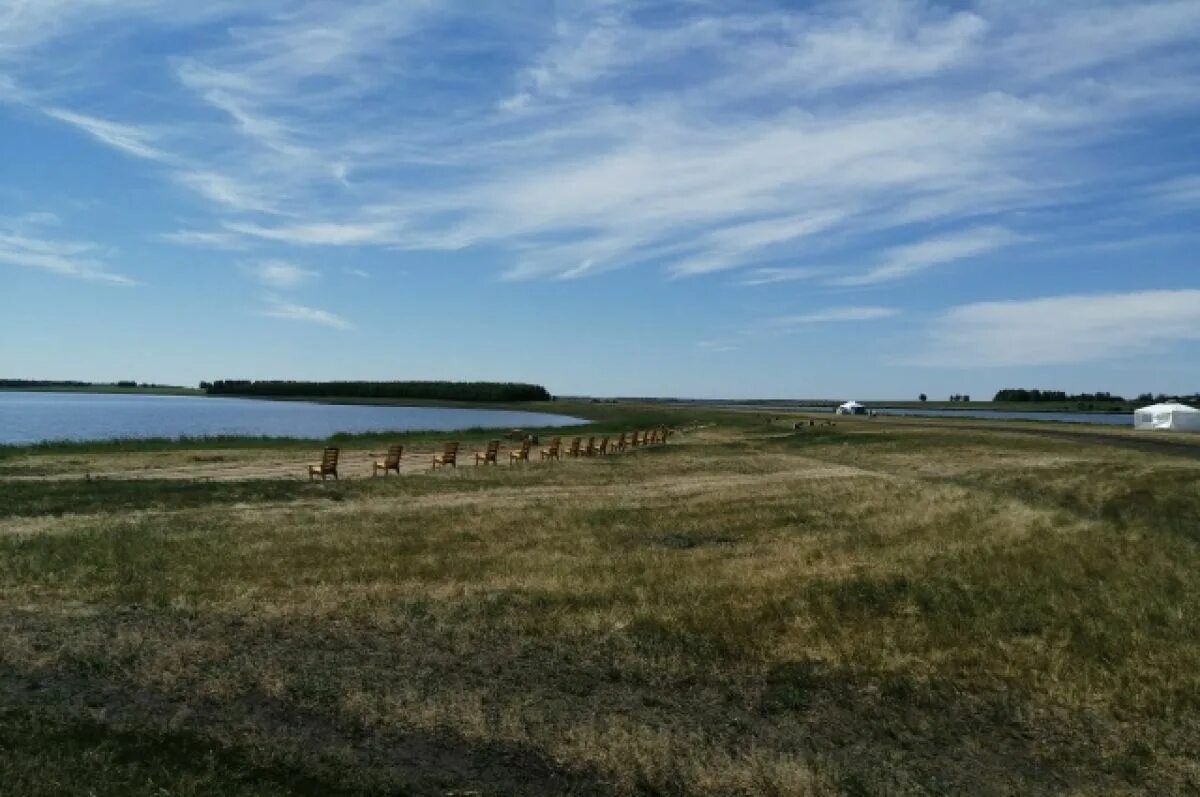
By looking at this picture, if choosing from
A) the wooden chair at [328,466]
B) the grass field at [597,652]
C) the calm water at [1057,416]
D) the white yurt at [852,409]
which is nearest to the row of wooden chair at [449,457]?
the wooden chair at [328,466]

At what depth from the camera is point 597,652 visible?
884 cm

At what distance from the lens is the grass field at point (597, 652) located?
626 centimetres

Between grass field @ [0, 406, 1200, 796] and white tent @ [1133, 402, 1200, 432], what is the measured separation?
58.8 meters

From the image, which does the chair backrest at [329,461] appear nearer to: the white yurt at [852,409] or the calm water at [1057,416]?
the calm water at [1057,416]

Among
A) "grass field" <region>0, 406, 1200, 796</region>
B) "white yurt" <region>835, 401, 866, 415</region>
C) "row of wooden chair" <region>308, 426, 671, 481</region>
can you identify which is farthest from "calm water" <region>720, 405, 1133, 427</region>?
"grass field" <region>0, 406, 1200, 796</region>

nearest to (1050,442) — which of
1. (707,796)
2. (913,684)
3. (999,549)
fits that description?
(999,549)

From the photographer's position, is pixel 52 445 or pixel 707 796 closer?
pixel 707 796

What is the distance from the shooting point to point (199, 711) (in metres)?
7.00

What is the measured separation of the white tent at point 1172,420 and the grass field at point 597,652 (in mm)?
58783

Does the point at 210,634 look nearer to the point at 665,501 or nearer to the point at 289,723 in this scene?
the point at 289,723

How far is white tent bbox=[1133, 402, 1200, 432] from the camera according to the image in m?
69.9

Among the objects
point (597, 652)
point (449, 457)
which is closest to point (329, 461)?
point (449, 457)

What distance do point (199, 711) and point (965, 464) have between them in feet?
99.3

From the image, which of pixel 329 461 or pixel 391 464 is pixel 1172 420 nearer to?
pixel 391 464
